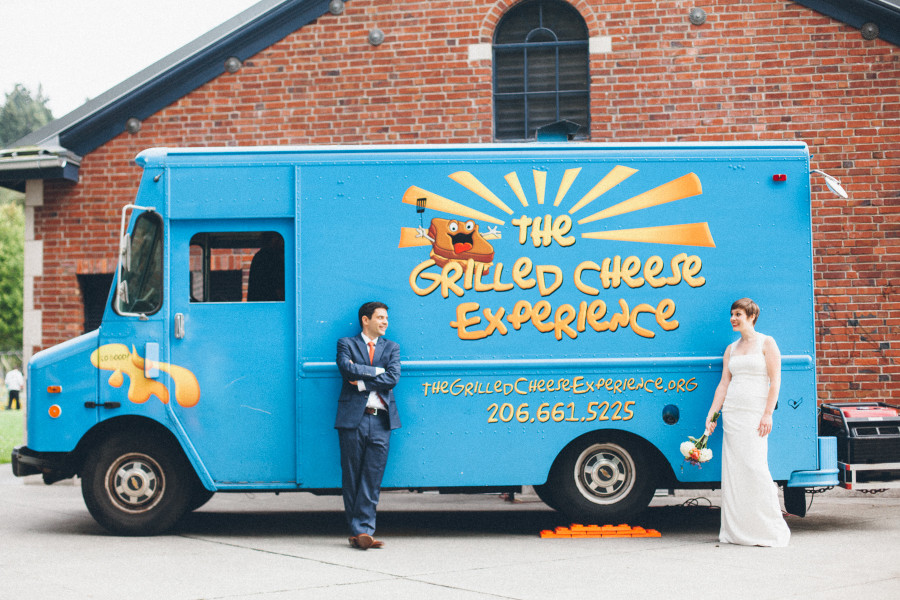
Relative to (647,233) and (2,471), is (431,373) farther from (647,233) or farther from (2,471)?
(2,471)

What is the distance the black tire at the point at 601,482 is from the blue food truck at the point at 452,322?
0.7 inches

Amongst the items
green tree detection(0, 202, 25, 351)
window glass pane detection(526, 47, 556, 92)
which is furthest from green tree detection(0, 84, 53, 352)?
window glass pane detection(526, 47, 556, 92)

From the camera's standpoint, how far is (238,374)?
744cm

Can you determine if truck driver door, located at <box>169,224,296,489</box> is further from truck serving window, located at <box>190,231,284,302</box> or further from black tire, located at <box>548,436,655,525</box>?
black tire, located at <box>548,436,655,525</box>

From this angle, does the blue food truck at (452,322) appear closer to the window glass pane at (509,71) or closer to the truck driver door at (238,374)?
the truck driver door at (238,374)

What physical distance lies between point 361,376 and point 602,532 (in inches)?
90.6

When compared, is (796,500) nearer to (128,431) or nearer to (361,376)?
(361,376)

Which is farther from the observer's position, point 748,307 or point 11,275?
point 11,275

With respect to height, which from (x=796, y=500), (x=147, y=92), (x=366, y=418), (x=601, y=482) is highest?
(x=147, y=92)

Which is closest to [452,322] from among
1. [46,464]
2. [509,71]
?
[46,464]

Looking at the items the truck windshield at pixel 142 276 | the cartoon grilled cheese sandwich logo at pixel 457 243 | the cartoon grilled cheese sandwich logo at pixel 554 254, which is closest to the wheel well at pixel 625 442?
the cartoon grilled cheese sandwich logo at pixel 554 254

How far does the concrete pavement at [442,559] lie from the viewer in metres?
5.69

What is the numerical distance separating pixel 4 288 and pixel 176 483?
5412cm

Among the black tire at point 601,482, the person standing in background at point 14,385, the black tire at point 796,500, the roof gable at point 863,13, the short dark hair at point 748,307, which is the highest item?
the roof gable at point 863,13
